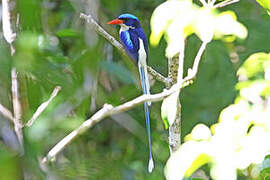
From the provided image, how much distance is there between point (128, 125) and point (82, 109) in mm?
1540

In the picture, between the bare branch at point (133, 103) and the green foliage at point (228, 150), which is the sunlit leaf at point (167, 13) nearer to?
the bare branch at point (133, 103)

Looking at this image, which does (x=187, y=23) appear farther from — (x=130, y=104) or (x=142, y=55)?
(x=142, y=55)

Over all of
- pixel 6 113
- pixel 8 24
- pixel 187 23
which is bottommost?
pixel 6 113

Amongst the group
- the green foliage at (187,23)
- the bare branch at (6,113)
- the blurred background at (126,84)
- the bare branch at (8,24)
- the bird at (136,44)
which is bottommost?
the blurred background at (126,84)

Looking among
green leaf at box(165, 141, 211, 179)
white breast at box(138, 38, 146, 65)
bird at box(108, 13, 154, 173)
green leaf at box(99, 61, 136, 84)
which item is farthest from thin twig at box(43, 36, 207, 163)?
green leaf at box(99, 61, 136, 84)

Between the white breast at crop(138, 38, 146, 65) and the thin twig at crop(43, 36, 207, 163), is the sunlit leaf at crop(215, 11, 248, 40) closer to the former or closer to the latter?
the thin twig at crop(43, 36, 207, 163)

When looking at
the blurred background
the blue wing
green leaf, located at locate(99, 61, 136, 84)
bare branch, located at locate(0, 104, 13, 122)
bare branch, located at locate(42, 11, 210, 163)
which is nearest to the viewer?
bare branch, located at locate(42, 11, 210, 163)

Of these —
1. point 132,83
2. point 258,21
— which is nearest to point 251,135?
point 132,83

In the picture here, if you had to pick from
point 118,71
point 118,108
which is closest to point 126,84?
point 118,71

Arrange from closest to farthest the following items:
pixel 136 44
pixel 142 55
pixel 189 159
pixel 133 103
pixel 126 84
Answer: pixel 189 159 < pixel 133 103 < pixel 142 55 < pixel 136 44 < pixel 126 84

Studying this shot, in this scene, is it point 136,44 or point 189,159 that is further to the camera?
point 136,44

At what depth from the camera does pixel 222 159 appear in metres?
1.20

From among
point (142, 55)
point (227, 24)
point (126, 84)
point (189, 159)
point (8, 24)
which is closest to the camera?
point (189, 159)

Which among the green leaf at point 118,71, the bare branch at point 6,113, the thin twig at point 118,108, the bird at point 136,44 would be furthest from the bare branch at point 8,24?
the green leaf at point 118,71
